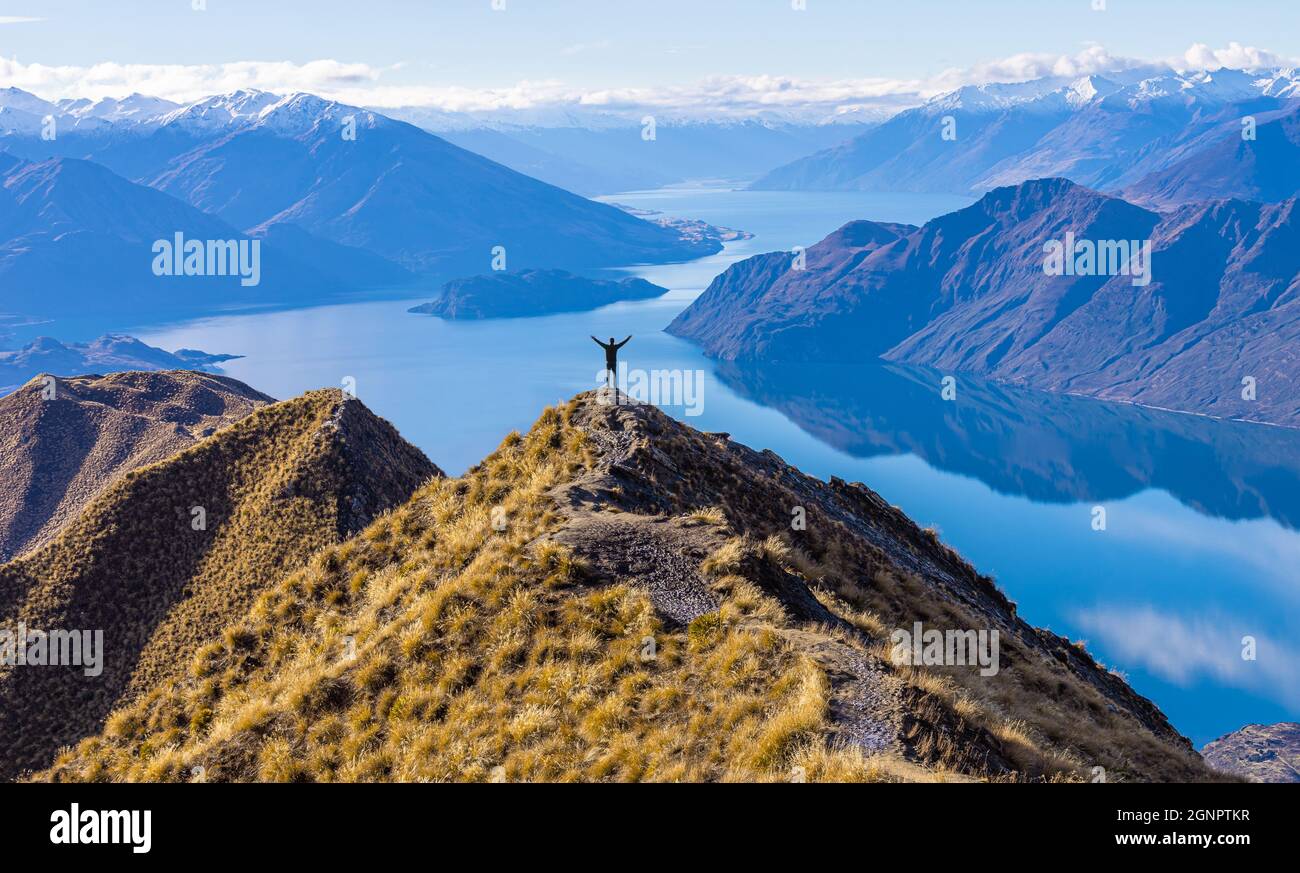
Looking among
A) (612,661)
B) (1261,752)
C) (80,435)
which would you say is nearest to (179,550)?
(612,661)

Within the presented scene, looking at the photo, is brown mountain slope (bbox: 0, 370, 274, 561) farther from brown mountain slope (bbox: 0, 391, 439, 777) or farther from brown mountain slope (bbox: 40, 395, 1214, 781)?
brown mountain slope (bbox: 40, 395, 1214, 781)

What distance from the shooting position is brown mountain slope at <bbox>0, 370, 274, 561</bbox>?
93.3 meters

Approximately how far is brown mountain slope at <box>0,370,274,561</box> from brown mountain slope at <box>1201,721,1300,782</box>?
12692cm

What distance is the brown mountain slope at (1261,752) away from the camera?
12662 cm

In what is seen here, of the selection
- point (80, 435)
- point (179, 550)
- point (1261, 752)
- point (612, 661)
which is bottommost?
point (1261, 752)

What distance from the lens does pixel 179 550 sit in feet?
162

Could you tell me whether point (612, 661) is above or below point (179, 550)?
below

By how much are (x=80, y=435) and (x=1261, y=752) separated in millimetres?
→ 148528

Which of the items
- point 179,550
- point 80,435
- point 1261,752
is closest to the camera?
point 179,550

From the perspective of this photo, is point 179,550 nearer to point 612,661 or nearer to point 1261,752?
point 612,661
